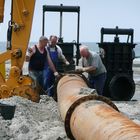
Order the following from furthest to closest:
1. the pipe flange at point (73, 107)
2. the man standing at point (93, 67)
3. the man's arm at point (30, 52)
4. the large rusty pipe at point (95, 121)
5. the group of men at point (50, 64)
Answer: the man's arm at point (30, 52)
the group of men at point (50, 64)
the man standing at point (93, 67)
the pipe flange at point (73, 107)
the large rusty pipe at point (95, 121)

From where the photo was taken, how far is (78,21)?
18.2 m

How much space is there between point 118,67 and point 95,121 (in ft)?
33.2

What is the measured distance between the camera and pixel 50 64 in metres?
14.1

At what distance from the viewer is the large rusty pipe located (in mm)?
6844

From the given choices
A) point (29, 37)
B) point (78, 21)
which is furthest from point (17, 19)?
point (78, 21)

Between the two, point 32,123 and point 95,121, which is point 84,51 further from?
point 95,121

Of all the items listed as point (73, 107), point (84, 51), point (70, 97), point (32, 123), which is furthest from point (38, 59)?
point (73, 107)

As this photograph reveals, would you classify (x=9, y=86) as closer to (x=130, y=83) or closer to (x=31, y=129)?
(x=31, y=129)

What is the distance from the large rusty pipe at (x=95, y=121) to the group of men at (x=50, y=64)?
133 inches

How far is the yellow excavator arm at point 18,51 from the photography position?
13.0 meters

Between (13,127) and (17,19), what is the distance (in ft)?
12.9

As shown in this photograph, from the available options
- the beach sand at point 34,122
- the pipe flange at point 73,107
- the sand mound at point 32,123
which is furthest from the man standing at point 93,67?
the pipe flange at point 73,107

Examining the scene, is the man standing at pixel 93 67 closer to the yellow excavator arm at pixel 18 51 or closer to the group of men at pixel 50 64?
the group of men at pixel 50 64

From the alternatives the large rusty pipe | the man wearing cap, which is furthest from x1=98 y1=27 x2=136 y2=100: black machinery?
the large rusty pipe
